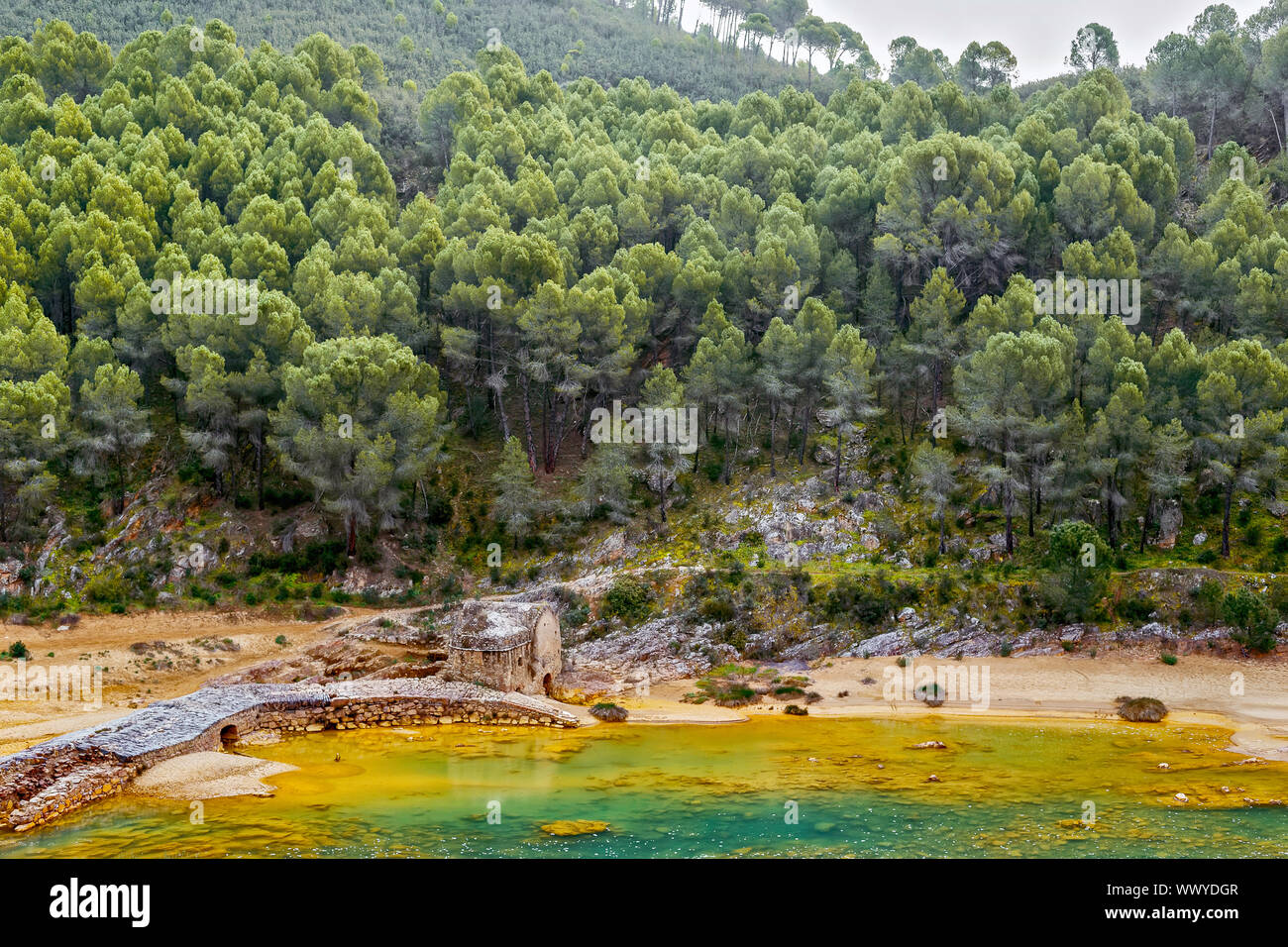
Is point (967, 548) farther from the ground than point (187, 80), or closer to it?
closer to it

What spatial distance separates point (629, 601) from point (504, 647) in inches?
370

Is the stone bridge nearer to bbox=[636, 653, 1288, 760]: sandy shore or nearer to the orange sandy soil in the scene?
the orange sandy soil

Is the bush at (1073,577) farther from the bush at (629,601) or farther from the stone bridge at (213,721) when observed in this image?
the stone bridge at (213,721)

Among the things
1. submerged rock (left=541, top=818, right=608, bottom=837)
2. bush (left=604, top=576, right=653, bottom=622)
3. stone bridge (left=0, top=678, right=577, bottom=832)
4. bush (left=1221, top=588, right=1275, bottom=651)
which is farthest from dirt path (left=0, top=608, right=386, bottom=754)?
bush (left=1221, top=588, right=1275, bottom=651)

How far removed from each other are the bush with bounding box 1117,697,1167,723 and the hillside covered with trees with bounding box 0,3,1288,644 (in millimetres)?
6154

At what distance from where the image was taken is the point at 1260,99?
75062 mm

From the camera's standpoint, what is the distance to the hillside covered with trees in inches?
1770

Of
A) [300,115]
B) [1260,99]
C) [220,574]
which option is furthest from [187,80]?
[1260,99]

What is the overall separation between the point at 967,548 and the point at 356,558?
28125 mm

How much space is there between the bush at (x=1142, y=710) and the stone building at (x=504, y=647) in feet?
63.9

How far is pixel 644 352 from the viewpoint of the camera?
58.7m

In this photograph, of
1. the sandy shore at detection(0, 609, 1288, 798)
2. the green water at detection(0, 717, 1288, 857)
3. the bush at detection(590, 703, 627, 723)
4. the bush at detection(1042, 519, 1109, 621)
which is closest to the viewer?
the green water at detection(0, 717, 1288, 857)

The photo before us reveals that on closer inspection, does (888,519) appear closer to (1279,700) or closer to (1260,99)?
(1279,700)

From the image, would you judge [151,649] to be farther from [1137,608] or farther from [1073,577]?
[1137,608]
